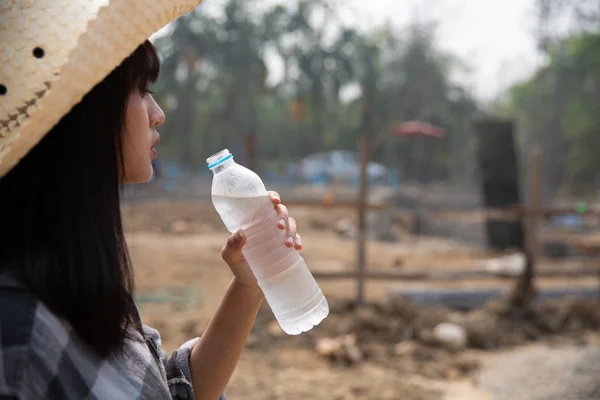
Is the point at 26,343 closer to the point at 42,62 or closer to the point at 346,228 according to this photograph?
the point at 42,62

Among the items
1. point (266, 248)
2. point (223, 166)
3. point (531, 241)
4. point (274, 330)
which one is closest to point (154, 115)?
point (223, 166)

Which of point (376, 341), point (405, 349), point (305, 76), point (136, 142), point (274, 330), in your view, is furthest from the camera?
point (305, 76)

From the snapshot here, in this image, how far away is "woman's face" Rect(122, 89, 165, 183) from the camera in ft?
3.19

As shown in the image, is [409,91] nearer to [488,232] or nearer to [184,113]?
[184,113]

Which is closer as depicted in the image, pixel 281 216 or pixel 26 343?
pixel 26 343

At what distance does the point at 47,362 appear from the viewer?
76 centimetres

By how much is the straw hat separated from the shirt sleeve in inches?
20.5

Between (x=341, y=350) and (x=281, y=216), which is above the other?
(x=281, y=216)

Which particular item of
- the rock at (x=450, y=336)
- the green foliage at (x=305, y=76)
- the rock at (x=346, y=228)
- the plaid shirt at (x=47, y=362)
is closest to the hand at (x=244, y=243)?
the plaid shirt at (x=47, y=362)

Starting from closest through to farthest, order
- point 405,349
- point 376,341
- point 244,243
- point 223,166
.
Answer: point 244,243
point 223,166
point 405,349
point 376,341

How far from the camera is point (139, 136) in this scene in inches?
39.1

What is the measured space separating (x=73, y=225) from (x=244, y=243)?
396 mm

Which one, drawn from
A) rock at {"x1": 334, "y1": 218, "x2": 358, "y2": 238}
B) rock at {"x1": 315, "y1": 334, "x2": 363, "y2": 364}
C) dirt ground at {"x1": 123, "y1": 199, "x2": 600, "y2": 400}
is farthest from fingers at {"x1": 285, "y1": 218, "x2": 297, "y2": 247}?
rock at {"x1": 334, "y1": 218, "x2": 358, "y2": 238}

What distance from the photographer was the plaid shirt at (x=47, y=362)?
733mm
